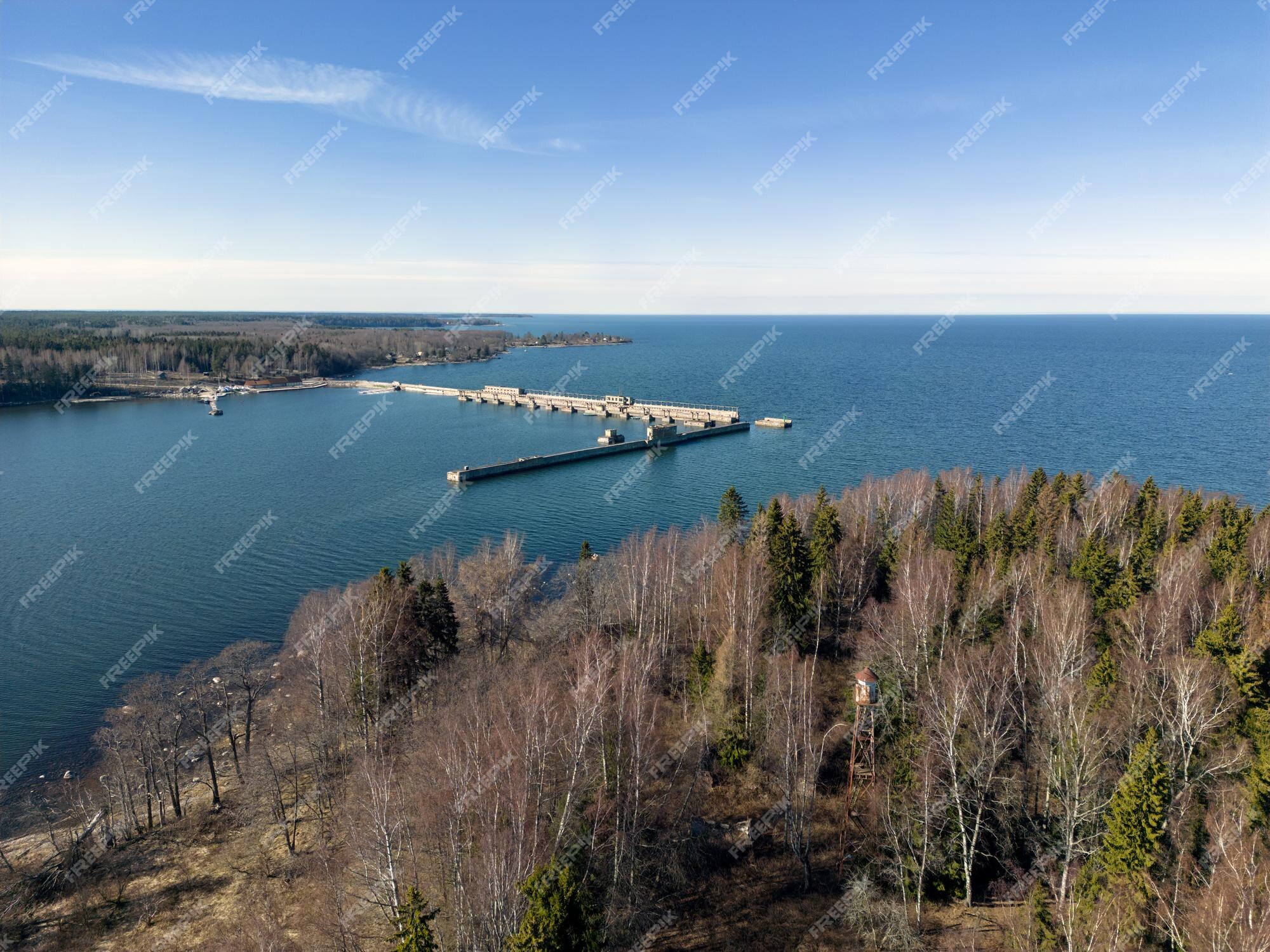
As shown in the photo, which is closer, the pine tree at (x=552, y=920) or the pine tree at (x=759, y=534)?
the pine tree at (x=552, y=920)

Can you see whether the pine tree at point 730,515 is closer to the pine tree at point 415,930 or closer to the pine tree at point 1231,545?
the pine tree at point 1231,545

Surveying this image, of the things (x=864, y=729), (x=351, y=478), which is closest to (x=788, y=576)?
(x=864, y=729)

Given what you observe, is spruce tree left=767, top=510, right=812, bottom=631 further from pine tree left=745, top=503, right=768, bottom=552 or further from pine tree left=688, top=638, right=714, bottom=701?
pine tree left=688, top=638, right=714, bottom=701

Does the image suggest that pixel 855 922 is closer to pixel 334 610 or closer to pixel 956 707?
pixel 956 707

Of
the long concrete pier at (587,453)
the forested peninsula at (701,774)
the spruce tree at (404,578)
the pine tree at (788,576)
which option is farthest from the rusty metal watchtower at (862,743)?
the long concrete pier at (587,453)

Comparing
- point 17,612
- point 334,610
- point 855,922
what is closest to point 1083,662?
point 855,922

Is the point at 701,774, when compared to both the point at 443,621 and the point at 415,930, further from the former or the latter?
the point at 415,930

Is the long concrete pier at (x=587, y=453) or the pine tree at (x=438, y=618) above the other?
the long concrete pier at (x=587, y=453)
